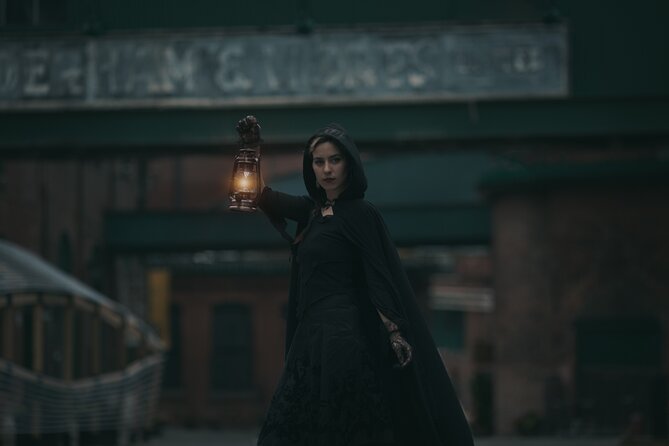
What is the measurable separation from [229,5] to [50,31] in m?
2.39

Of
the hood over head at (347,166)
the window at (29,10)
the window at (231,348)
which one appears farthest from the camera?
the window at (231,348)

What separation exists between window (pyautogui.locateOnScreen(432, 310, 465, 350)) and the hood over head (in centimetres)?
4182

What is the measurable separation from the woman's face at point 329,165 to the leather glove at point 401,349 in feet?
2.60

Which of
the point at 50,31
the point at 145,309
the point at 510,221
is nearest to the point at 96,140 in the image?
the point at 50,31

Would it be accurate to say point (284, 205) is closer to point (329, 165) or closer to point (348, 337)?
point (329, 165)

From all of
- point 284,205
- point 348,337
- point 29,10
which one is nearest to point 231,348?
point 29,10

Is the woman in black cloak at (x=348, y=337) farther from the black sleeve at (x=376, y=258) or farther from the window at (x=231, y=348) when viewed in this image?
the window at (x=231, y=348)

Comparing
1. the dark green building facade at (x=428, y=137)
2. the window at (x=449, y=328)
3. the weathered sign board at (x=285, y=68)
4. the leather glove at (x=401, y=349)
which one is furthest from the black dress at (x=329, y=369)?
the window at (x=449, y=328)

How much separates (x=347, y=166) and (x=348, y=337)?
0.81 metres

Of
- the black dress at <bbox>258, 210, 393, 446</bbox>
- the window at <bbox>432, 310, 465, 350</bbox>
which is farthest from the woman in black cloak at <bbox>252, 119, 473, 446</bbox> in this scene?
the window at <bbox>432, 310, 465, 350</bbox>

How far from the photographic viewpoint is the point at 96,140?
20703mm

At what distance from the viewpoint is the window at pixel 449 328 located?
49.4 meters

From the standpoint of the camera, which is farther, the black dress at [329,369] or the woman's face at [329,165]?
the woman's face at [329,165]

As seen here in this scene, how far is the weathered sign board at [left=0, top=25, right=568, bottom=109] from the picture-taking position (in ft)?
66.3
